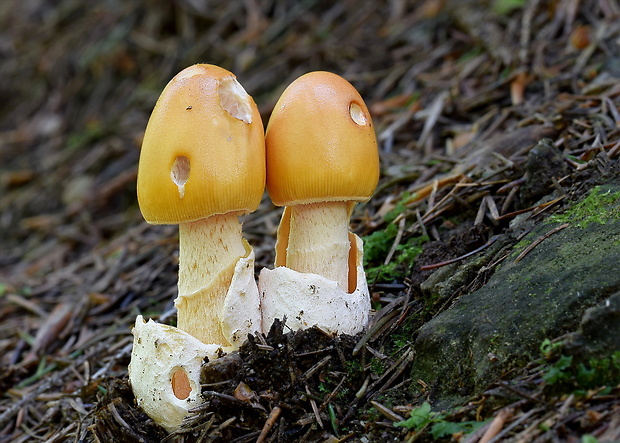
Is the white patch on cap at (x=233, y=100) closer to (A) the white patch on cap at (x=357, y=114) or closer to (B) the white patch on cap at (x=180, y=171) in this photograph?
(B) the white patch on cap at (x=180, y=171)

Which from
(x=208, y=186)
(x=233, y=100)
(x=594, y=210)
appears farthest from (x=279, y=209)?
(x=594, y=210)

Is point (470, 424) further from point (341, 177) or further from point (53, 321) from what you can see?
point (53, 321)

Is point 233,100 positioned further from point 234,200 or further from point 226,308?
point 226,308

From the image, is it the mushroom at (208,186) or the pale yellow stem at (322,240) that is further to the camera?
the pale yellow stem at (322,240)

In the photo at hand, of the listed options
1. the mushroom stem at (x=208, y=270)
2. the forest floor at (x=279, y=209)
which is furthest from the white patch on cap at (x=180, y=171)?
the forest floor at (x=279, y=209)

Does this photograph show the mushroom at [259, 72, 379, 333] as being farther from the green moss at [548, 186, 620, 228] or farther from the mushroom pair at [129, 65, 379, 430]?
the green moss at [548, 186, 620, 228]

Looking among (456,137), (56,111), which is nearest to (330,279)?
(456,137)

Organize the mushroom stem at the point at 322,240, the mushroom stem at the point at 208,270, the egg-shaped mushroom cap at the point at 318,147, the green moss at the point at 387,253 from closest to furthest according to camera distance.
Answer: the egg-shaped mushroom cap at the point at 318,147 < the mushroom stem at the point at 208,270 < the mushroom stem at the point at 322,240 < the green moss at the point at 387,253
